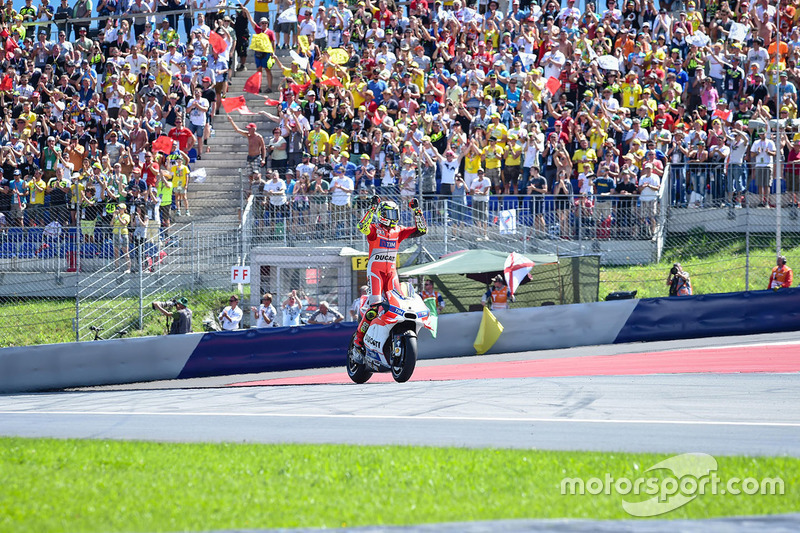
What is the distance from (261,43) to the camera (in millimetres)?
24531

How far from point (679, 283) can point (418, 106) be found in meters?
7.45

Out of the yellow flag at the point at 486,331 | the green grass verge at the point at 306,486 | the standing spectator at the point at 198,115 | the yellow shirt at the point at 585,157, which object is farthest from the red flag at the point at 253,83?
the green grass verge at the point at 306,486

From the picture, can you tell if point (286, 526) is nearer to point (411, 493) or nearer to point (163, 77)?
point (411, 493)

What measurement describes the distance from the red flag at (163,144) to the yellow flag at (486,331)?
29.7 feet

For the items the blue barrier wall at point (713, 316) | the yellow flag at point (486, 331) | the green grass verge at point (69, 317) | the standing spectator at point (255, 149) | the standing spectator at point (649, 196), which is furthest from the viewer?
the standing spectator at point (255, 149)

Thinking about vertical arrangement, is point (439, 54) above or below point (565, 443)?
above

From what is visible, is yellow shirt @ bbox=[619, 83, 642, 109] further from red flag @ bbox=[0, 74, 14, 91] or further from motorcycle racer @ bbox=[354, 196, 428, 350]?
red flag @ bbox=[0, 74, 14, 91]

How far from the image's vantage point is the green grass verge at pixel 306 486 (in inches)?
243

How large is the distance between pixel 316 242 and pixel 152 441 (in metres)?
9.69

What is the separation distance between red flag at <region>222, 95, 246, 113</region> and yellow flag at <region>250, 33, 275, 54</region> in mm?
2029

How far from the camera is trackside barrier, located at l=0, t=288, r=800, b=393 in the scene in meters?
15.6

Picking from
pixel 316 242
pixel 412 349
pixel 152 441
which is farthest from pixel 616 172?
pixel 152 441

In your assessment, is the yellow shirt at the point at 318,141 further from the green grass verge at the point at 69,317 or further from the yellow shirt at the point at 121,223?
the green grass verge at the point at 69,317

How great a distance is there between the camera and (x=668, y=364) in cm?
1419
